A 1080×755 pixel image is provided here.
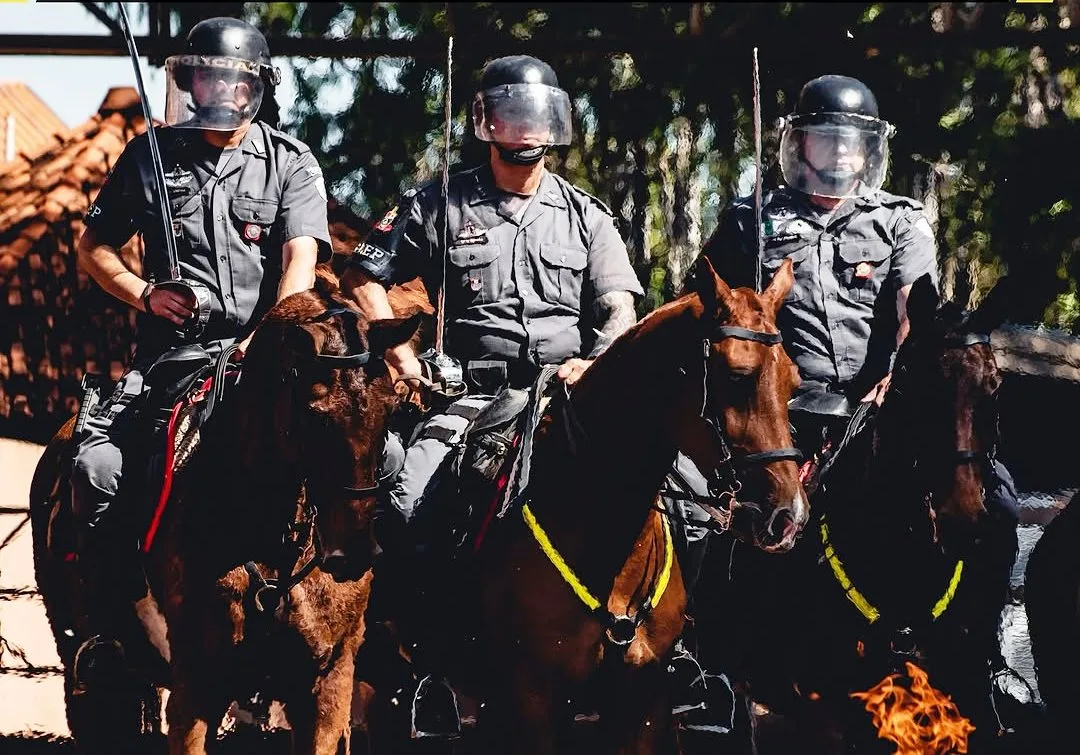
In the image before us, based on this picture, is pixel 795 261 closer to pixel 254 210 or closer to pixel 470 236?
pixel 470 236

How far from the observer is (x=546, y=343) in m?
5.97

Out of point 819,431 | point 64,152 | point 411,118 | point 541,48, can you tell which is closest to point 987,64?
point 541,48

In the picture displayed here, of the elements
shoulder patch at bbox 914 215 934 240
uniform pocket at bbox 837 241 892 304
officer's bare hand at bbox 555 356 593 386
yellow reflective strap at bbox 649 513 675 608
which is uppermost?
shoulder patch at bbox 914 215 934 240

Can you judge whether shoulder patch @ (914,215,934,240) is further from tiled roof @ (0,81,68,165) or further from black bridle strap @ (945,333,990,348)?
tiled roof @ (0,81,68,165)

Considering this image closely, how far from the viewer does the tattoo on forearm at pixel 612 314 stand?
584 cm

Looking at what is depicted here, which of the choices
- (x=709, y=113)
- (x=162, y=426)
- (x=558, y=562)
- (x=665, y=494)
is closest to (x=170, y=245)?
(x=162, y=426)

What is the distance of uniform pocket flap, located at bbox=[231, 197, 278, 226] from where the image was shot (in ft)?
19.6

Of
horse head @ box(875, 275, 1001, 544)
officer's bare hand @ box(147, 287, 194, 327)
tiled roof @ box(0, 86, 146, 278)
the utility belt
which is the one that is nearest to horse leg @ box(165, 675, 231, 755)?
officer's bare hand @ box(147, 287, 194, 327)

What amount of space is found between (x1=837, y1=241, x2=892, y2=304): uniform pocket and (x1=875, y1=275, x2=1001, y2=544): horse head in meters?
0.99

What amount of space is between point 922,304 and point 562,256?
5.00 feet

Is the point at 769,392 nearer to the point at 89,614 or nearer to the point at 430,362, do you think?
the point at 430,362

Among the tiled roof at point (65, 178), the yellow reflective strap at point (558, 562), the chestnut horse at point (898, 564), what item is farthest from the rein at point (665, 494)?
the tiled roof at point (65, 178)

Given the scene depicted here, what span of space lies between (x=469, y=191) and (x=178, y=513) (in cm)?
180

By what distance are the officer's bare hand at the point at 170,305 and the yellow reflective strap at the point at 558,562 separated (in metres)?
1.43
